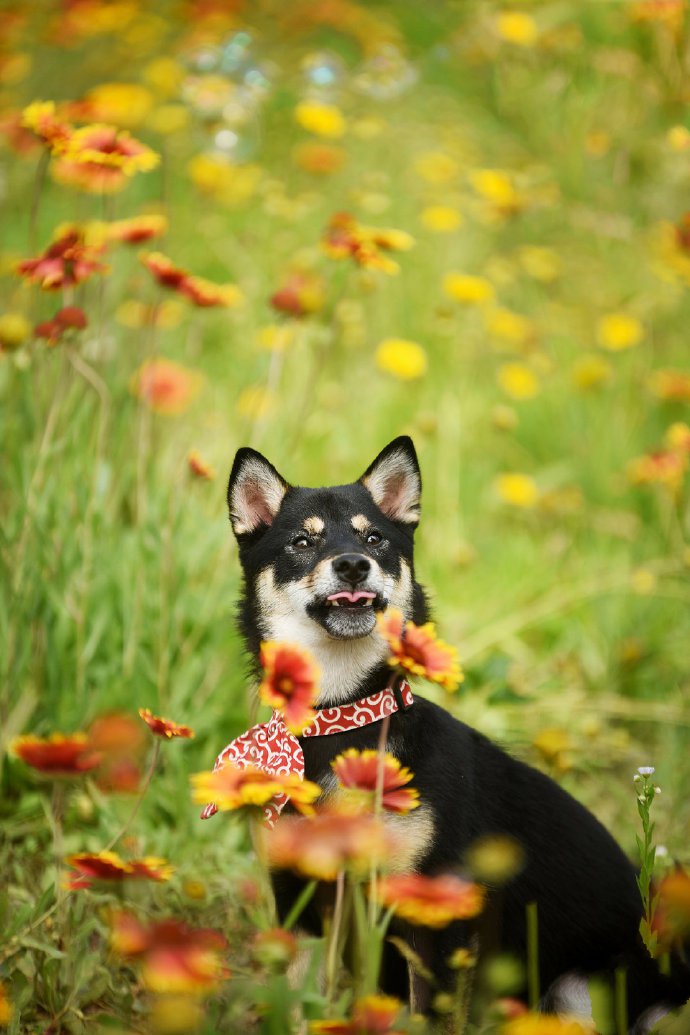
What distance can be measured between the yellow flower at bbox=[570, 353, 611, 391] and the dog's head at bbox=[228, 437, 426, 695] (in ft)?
8.00

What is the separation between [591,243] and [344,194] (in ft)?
4.92

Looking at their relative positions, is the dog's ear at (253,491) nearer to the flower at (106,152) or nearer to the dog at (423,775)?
the dog at (423,775)

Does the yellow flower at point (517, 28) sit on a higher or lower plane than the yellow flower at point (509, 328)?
higher

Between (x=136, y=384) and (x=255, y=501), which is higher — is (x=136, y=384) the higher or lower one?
the lower one

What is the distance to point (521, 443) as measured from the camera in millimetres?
5223

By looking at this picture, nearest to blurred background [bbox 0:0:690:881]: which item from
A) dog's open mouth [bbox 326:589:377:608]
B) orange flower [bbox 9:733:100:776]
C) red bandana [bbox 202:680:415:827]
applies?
dog's open mouth [bbox 326:589:377:608]

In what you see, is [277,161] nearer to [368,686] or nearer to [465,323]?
[465,323]

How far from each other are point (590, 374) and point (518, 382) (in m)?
0.35

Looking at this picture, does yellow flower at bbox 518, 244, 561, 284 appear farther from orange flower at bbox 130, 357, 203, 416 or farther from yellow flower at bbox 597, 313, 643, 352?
orange flower at bbox 130, 357, 203, 416

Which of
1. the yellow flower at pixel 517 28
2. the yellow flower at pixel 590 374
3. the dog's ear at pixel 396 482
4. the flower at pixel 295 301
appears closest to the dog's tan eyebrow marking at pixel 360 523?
the dog's ear at pixel 396 482

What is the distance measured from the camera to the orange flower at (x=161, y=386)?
3.21 meters

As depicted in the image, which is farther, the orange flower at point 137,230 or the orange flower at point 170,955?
the orange flower at point 137,230

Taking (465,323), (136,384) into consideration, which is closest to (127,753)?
(136,384)

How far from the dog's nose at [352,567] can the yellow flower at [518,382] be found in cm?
293
